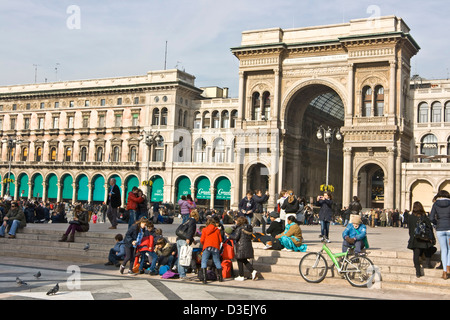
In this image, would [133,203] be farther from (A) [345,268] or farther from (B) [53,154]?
(B) [53,154]

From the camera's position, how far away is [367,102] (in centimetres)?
5294

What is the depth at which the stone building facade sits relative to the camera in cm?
5166

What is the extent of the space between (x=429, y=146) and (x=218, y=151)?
2411 cm

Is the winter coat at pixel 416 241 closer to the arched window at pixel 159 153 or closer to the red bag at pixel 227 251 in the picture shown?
the red bag at pixel 227 251

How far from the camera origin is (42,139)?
252ft

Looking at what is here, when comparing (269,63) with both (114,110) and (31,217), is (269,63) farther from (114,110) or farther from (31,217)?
(31,217)

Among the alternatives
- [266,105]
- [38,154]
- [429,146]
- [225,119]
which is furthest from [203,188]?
[38,154]

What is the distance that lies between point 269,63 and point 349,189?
1513 cm

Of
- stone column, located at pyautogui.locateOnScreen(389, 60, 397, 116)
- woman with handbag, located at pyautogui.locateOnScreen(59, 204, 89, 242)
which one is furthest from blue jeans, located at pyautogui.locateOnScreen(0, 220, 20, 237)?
stone column, located at pyautogui.locateOnScreen(389, 60, 397, 116)

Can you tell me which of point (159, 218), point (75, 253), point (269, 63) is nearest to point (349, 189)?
point (269, 63)

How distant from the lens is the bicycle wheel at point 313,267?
47.9ft

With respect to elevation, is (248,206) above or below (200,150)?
below

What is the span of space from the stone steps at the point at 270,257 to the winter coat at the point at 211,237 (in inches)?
71.6

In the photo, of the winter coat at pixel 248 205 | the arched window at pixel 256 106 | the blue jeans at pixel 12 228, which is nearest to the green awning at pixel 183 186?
the arched window at pixel 256 106
